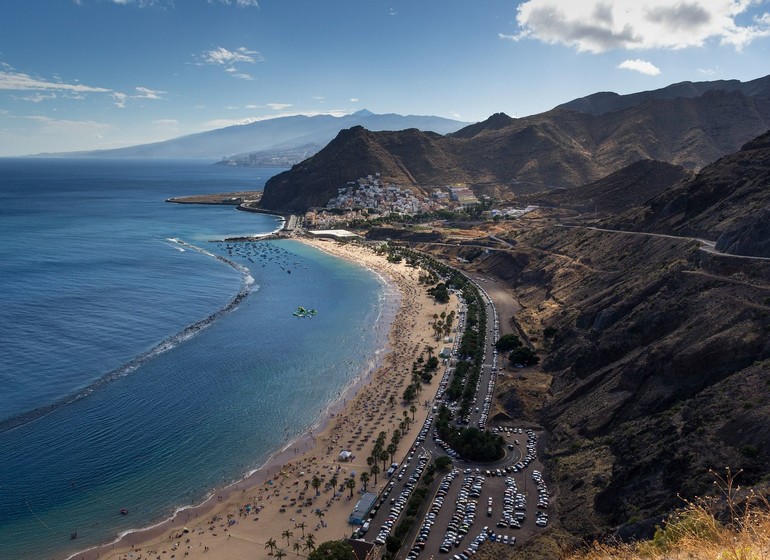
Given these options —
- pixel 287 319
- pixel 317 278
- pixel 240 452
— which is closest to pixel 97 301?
pixel 287 319

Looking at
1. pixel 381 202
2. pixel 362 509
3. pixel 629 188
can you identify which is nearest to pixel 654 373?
pixel 362 509

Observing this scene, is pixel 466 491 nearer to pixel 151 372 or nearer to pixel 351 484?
pixel 351 484

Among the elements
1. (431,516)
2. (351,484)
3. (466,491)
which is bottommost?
(351,484)

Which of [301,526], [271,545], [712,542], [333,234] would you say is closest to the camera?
[712,542]

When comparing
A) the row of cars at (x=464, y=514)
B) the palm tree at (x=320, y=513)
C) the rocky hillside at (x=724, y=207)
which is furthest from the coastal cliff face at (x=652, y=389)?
the palm tree at (x=320, y=513)

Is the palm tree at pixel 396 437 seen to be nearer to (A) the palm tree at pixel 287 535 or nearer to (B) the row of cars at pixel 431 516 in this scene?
(B) the row of cars at pixel 431 516

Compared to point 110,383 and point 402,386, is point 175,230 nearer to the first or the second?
point 110,383

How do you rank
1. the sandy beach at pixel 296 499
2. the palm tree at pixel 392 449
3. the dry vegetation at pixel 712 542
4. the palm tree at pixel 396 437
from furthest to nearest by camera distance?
the palm tree at pixel 396 437
the palm tree at pixel 392 449
the sandy beach at pixel 296 499
the dry vegetation at pixel 712 542
